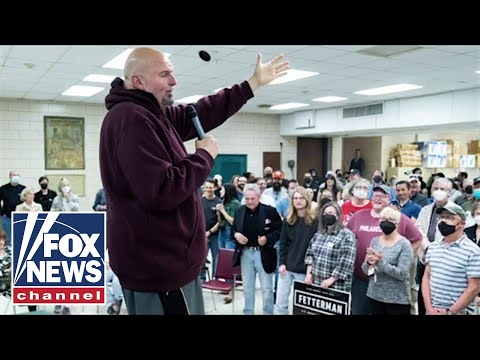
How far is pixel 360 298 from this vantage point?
10.7 feet

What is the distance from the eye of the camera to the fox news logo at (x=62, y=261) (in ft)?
6.48

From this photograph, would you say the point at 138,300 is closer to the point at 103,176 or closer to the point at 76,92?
the point at 103,176

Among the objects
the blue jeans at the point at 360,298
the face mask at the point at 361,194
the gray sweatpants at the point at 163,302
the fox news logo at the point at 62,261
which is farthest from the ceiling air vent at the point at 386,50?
the gray sweatpants at the point at 163,302

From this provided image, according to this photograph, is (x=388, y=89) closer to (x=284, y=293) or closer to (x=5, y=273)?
(x=284, y=293)

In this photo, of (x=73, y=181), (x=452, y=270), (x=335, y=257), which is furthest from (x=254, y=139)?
(x=452, y=270)

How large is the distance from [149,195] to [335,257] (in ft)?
8.11

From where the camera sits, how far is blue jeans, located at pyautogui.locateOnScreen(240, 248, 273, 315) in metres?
3.91

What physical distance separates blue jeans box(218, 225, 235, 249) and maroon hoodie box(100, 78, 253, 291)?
156 inches

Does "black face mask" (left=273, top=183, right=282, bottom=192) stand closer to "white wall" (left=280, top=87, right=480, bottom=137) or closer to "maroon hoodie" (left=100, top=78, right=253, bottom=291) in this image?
"white wall" (left=280, top=87, right=480, bottom=137)

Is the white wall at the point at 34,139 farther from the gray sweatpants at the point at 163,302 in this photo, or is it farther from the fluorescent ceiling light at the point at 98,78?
the gray sweatpants at the point at 163,302

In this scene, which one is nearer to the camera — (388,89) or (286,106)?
(388,89)

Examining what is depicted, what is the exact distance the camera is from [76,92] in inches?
329
